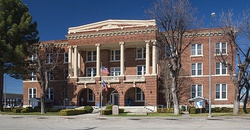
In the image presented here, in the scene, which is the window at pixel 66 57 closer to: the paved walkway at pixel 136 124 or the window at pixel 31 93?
the window at pixel 31 93

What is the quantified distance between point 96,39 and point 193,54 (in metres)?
15.4

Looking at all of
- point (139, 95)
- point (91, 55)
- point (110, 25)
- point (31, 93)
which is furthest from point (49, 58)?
point (139, 95)

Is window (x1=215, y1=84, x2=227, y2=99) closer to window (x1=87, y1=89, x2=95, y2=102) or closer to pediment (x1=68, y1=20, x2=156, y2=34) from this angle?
pediment (x1=68, y1=20, x2=156, y2=34)

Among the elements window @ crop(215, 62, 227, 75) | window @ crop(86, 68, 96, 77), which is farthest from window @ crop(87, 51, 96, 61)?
window @ crop(215, 62, 227, 75)

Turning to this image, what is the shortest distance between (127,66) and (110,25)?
23.6 feet

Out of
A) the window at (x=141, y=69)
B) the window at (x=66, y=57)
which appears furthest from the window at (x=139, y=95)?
the window at (x=66, y=57)

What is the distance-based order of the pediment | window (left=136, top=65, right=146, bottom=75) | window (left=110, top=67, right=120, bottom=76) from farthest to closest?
window (left=110, top=67, right=120, bottom=76) → window (left=136, top=65, right=146, bottom=75) → the pediment

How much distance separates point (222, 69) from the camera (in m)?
44.4

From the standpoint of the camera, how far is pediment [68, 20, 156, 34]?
44541 mm

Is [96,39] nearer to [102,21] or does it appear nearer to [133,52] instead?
[102,21]

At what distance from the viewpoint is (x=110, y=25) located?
4644 centimetres

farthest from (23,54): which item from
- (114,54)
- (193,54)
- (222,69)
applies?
(222,69)

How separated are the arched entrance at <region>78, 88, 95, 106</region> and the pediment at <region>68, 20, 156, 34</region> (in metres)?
10.2

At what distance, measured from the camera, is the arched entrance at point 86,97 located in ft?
162
